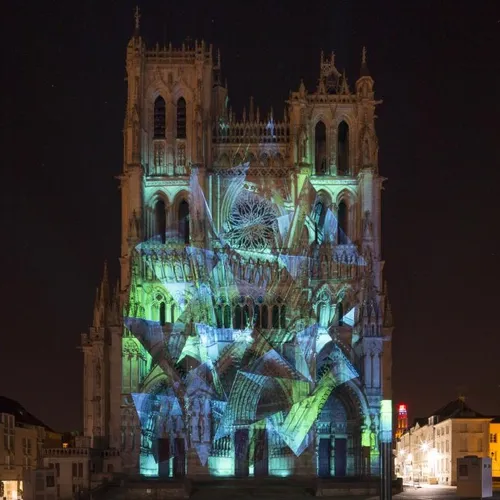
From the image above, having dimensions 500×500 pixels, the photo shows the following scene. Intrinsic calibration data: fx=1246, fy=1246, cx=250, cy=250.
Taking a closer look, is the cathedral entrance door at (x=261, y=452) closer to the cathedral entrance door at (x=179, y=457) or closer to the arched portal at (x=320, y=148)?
the cathedral entrance door at (x=179, y=457)

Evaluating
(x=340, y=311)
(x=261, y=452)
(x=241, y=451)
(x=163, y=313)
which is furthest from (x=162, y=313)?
(x=340, y=311)

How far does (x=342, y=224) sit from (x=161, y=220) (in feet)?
32.8

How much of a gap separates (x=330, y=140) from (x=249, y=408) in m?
15.3

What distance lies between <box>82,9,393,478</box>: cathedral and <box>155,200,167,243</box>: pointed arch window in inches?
3.3

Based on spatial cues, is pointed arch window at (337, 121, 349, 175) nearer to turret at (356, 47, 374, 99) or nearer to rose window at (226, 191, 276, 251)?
turret at (356, 47, 374, 99)

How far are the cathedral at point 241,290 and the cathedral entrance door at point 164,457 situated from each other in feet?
0.24

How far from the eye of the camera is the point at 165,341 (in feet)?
213

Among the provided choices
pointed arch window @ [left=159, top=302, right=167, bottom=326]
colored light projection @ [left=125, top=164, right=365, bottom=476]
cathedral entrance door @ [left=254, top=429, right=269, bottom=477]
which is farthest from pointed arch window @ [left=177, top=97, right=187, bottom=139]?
cathedral entrance door @ [left=254, top=429, right=269, bottom=477]

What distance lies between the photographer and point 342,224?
68.4 m

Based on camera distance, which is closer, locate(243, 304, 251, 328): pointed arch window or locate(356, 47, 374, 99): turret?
locate(243, 304, 251, 328): pointed arch window

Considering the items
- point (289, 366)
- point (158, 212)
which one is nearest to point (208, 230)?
point (158, 212)

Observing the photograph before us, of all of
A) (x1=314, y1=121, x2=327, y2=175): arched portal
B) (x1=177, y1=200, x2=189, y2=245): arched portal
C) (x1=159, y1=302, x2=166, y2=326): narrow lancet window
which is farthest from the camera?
(x1=314, y1=121, x2=327, y2=175): arched portal

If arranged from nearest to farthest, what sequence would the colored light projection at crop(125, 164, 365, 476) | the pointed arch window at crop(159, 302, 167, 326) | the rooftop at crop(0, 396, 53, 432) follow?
1. the colored light projection at crop(125, 164, 365, 476)
2. the pointed arch window at crop(159, 302, 167, 326)
3. the rooftop at crop(0, 396, 53, 432)

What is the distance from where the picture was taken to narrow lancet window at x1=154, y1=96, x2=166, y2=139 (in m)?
68.8
